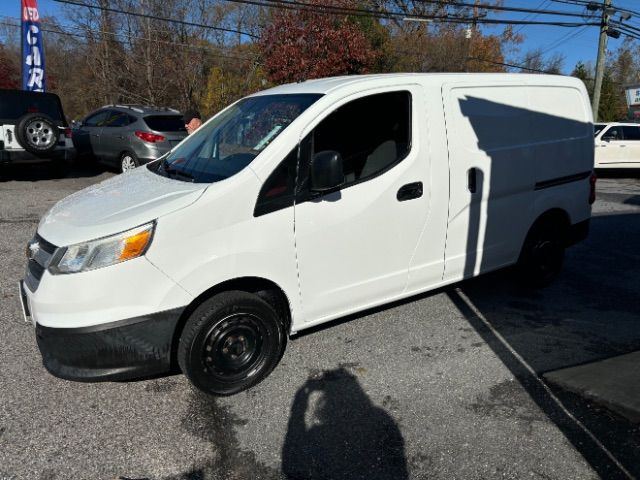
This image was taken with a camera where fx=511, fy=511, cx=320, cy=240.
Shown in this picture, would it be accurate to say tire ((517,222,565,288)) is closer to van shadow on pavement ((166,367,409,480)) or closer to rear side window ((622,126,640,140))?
van shadow on pavement ((166,367,409,480))

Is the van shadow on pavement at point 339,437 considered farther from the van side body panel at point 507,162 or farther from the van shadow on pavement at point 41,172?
the van shadow on pavement at point 41,172

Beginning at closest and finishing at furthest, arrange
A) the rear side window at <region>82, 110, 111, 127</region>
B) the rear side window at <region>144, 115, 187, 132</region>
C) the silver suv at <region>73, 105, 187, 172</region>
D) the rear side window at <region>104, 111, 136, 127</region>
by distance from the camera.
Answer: the silver suv at <region>73, 105, 187, 172</region> → the rear side window at <region>144, 115, 187, 132</region> → the rear side window at <region>104, 111, 136, 127</region> → the rear side window at <region>82, 110, 111, 127</region>

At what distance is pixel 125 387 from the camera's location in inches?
130

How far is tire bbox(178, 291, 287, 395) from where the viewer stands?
2984mm

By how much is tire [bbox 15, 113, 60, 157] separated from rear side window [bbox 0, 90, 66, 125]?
0.23m

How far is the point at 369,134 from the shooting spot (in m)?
3.65

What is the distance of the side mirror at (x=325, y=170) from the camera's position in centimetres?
310

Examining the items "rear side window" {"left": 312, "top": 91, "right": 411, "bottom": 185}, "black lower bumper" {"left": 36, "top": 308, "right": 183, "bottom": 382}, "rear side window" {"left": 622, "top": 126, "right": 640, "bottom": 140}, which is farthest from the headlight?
"rear side window" {"left": 622, "top": 126, "right": 640, "bottom": 140}

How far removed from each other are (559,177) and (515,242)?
757 millimetres

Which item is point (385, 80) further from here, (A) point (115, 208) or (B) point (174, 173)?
(A) point (115, 208)

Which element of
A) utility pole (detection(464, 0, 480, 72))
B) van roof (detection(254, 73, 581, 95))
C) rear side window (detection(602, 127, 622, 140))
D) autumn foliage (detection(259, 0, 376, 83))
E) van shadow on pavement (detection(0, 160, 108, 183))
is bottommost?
van shadow on pavement (detection(0, 160, 108, 183))

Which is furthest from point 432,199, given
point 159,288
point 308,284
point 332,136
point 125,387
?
point 125,387

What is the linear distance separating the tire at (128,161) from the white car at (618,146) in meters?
12.6

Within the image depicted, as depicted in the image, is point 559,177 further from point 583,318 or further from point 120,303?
point 120,303
